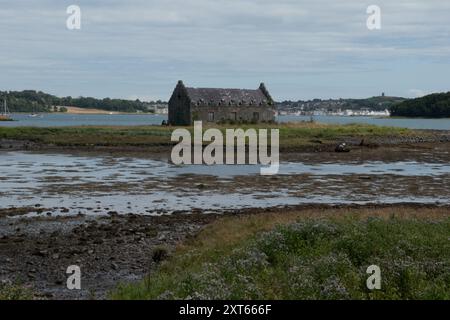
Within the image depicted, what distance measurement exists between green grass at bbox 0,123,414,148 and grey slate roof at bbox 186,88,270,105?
5.87 metres

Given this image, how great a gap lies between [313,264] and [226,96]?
8347 centimetres

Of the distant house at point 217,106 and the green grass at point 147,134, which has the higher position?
the distant house at point 217,106

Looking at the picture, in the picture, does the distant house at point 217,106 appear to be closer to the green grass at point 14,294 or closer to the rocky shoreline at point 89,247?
the rocky shoreline at point 89,247

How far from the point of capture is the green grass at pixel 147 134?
75.5 m

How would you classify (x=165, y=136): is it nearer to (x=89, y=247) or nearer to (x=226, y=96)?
(x=226, y=96)

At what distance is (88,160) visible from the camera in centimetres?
5588

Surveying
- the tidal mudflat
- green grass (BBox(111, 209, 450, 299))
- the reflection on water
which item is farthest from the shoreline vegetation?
green grass (BBox(111, 209, 450, 299))

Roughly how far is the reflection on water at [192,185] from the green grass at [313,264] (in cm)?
1133

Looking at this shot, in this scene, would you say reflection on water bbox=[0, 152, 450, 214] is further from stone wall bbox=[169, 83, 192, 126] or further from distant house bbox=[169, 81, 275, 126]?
distant house bbox=[169, 81, 275, 126]

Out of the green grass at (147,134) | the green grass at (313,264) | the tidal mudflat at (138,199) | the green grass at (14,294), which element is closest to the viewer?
the green grass at (14,294)

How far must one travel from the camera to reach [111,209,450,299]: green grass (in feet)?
40.3

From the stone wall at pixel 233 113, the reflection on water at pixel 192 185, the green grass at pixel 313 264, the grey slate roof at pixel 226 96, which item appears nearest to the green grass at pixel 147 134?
the stone wall at pixel 233 113

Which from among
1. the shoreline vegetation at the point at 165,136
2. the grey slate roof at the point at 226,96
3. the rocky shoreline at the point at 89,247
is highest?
the grey slate roof at the point at 226,96

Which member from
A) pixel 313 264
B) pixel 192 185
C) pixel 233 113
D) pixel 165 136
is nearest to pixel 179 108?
pixel 233 113
